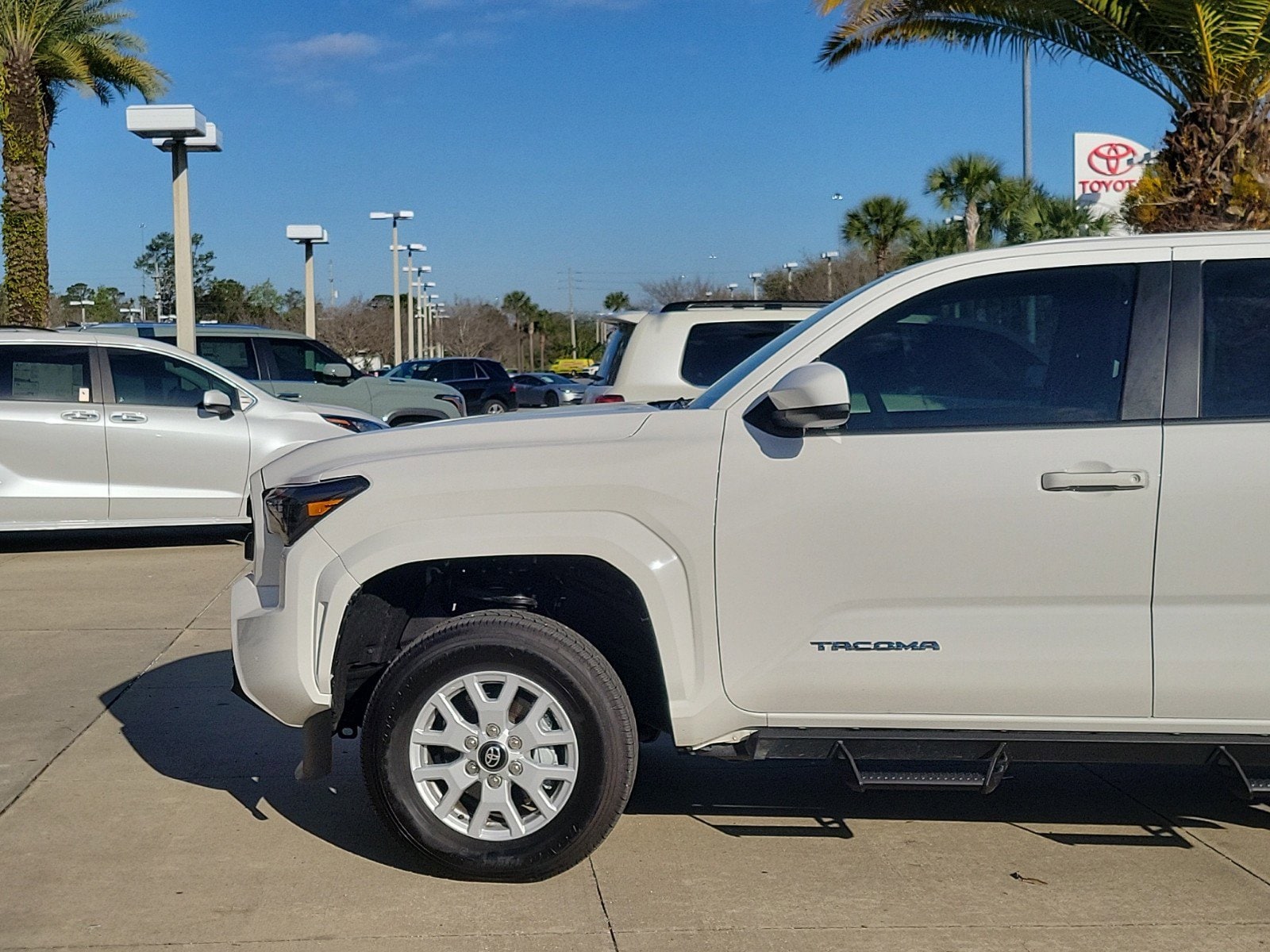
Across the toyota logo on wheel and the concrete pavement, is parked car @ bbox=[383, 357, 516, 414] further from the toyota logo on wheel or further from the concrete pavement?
the concrete pavement

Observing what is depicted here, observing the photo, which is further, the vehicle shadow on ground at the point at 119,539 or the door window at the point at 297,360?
the door window at the point at 297,360

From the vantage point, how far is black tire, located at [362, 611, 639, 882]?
14.1 feet

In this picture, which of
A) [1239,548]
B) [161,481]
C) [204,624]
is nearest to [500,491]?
[1239,548]

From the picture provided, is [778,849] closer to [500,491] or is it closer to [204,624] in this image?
[500,491]

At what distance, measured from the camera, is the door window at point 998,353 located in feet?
14.3

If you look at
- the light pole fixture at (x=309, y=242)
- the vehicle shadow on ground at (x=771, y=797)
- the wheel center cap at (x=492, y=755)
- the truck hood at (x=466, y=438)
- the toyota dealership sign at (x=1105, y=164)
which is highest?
the toyota dealership sign at (x=1105, y=164)

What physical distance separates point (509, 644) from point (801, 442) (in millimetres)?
1050

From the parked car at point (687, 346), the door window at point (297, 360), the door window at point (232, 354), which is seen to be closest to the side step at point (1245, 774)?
the parked car at point (687, 346)

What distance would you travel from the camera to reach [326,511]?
450cm

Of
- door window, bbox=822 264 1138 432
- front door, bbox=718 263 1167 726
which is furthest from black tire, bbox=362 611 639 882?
door window, bbox=822 264 1138 432

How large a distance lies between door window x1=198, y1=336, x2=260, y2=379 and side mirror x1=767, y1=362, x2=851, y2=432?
1205cm

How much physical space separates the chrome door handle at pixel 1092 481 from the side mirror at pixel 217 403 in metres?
8.26

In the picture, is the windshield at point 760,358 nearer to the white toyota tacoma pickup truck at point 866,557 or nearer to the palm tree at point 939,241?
the white toyota tacoma pickup truck at point 866,557

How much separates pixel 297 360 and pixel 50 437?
4.73 metres
